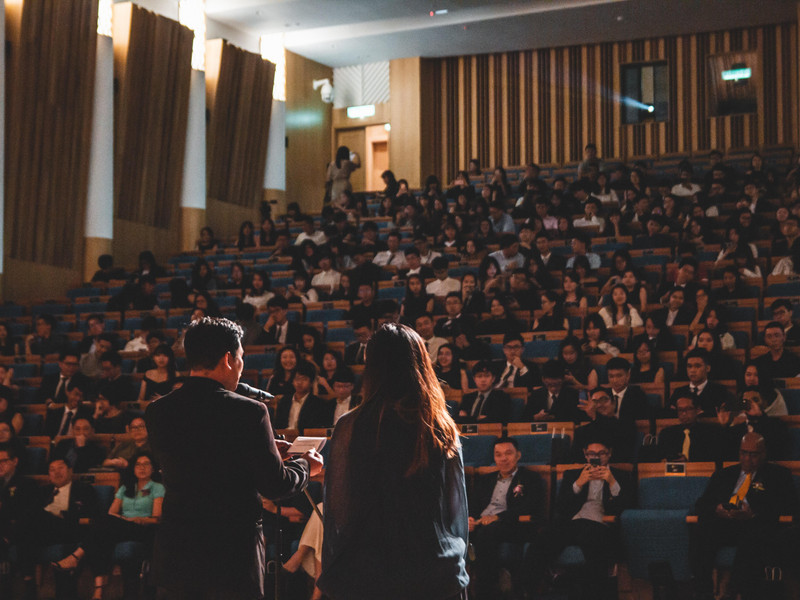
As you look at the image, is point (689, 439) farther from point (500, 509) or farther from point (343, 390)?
point (343, 390)

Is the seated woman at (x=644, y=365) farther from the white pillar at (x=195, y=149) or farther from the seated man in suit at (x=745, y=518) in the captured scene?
the white pillar at (x=195, y=149)

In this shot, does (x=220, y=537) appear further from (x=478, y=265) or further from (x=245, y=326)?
(x=478, y=265)

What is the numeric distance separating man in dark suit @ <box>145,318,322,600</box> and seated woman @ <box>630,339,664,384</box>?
4713mm

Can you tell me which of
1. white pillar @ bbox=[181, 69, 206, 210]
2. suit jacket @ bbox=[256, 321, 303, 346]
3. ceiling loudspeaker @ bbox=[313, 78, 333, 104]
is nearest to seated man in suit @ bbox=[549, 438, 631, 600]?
suit jacket @ bbox=[256, 321, 303, 346]

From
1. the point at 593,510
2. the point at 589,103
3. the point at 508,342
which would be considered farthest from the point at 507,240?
the point at 589,103

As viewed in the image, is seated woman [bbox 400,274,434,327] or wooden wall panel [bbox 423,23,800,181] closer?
seated woman [bbox 400,274,434,327]

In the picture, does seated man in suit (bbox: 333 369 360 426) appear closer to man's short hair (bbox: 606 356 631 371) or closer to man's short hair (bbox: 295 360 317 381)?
man's short hair (bbox: 295 360 317 381)

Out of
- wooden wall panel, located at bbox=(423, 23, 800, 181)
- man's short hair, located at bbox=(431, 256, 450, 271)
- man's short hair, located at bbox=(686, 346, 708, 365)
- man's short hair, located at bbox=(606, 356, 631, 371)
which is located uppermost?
wooden wall panel, located at bbox=(423, 23, 800, 181)

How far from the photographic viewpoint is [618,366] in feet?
20.7

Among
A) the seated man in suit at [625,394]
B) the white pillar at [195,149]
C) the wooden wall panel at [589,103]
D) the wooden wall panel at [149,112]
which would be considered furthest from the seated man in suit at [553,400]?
the wooden wall panel at [589,103]

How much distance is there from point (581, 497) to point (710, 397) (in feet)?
4.43

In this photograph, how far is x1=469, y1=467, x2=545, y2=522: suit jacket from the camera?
5.38 meters

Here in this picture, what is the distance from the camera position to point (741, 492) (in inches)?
197

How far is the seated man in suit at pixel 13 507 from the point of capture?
5988 millimetres
